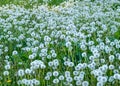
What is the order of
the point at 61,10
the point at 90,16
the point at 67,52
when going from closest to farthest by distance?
1. the point at 67,52
2. the point at 90,16
3. the point at 61,10

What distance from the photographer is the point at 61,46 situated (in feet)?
23.9

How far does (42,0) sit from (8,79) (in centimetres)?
760

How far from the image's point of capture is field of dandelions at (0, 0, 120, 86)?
5.65 meters

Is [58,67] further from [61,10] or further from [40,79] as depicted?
[61,10]

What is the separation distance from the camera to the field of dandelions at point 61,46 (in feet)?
18.5

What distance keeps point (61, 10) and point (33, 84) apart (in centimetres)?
543

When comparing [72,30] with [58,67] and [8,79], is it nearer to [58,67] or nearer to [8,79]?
[58,67]

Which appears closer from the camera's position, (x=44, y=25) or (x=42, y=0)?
(x=44, y=25)

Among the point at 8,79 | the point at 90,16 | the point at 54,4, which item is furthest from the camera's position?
the point at 54,4

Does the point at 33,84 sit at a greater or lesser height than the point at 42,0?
lesser

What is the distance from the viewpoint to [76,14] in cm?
984

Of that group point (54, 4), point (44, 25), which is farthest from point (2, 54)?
point (54, 4)

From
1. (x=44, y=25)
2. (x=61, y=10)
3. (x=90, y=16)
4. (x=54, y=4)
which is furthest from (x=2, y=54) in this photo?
(x=54, y=4)

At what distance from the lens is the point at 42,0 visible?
43.8ft
